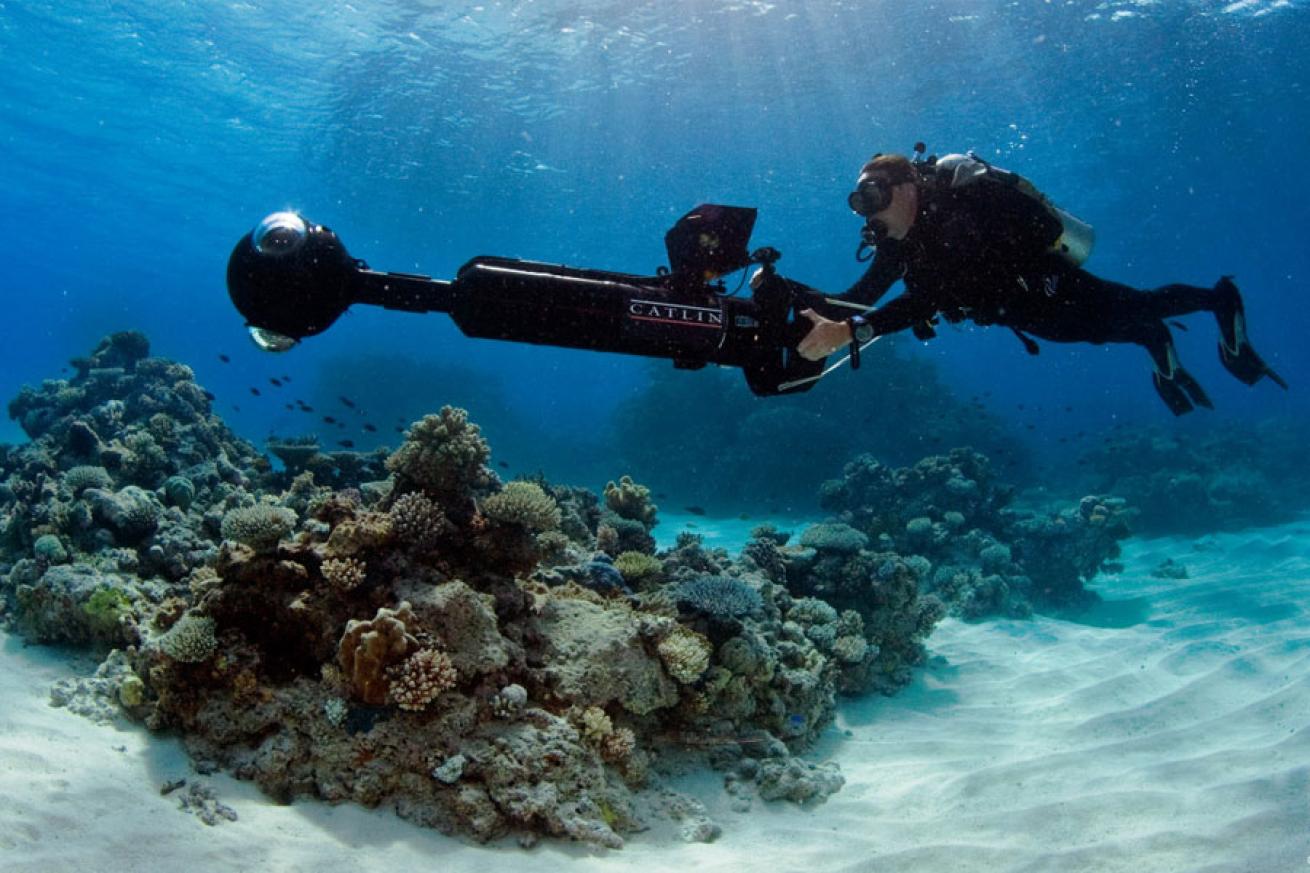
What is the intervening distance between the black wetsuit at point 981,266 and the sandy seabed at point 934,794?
3.39 metres

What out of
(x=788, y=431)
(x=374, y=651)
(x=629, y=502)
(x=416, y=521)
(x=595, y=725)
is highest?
(x=788, y=431)

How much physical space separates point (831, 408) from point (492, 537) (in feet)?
71.5

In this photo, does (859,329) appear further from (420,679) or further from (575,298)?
(420,679)

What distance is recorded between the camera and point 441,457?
5.25m

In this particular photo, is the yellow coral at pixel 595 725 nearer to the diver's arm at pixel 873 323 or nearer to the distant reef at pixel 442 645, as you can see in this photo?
the distant reef at pixel 442 645

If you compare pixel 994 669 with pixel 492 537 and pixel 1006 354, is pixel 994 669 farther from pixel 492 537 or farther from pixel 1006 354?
pixel 1006 354

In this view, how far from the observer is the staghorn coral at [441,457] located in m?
5.25

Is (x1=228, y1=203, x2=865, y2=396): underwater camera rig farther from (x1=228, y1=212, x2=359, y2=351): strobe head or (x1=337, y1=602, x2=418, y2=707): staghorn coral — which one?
(x1=337, y1=602, x2=418, y2=707): staghorn coral

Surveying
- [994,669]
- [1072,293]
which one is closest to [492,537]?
[1072,293]

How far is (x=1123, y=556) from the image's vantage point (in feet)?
53.9

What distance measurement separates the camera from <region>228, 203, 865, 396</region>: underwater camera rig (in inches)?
136

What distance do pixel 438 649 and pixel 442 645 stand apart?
0.04 meters

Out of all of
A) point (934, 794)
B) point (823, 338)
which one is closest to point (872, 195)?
point (823, 338)

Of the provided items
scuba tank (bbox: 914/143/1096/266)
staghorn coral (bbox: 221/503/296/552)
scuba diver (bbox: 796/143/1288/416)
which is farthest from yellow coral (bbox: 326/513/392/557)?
scuba tank (bbox: 914/143/1096/266)
